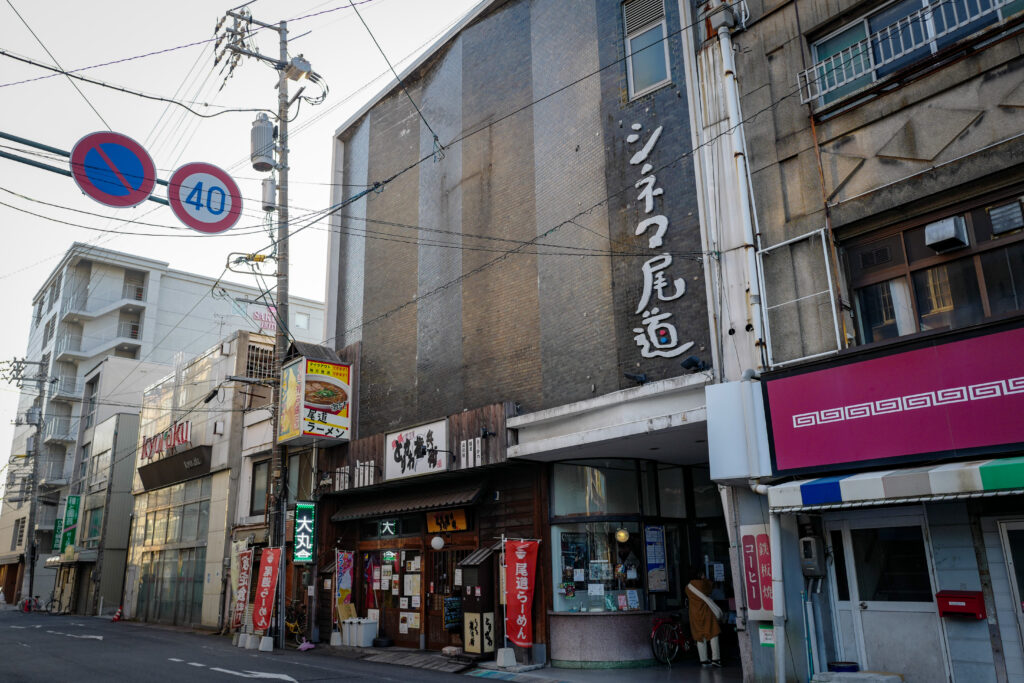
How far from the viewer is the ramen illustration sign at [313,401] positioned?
20375mm

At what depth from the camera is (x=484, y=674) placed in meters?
14.3

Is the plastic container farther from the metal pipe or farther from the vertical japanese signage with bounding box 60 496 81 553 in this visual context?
the vertical japanese signage with bounding box 60 496 81 553

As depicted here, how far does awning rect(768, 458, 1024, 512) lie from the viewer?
26.7ft

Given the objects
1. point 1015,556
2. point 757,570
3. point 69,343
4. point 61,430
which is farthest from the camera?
point 61,430

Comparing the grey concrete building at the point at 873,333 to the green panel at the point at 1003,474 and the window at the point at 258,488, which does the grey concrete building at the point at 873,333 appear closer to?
the green panel at the point at 1003,474

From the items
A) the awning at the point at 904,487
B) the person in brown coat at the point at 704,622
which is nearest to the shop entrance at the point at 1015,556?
the awning at the point at 904,487

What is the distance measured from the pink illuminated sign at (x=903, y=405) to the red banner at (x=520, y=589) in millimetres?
6317

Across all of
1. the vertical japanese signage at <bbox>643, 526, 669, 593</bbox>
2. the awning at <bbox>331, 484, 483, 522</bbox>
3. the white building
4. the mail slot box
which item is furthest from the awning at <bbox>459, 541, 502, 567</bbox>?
the white building

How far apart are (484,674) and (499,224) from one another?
10071mm

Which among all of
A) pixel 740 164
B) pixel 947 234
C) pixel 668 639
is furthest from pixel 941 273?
pixel 668 639

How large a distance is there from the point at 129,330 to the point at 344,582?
135 feet

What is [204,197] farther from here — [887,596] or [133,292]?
[133,292]

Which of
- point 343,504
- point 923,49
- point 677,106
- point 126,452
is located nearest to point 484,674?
point 343,504

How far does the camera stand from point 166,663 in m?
15.9
